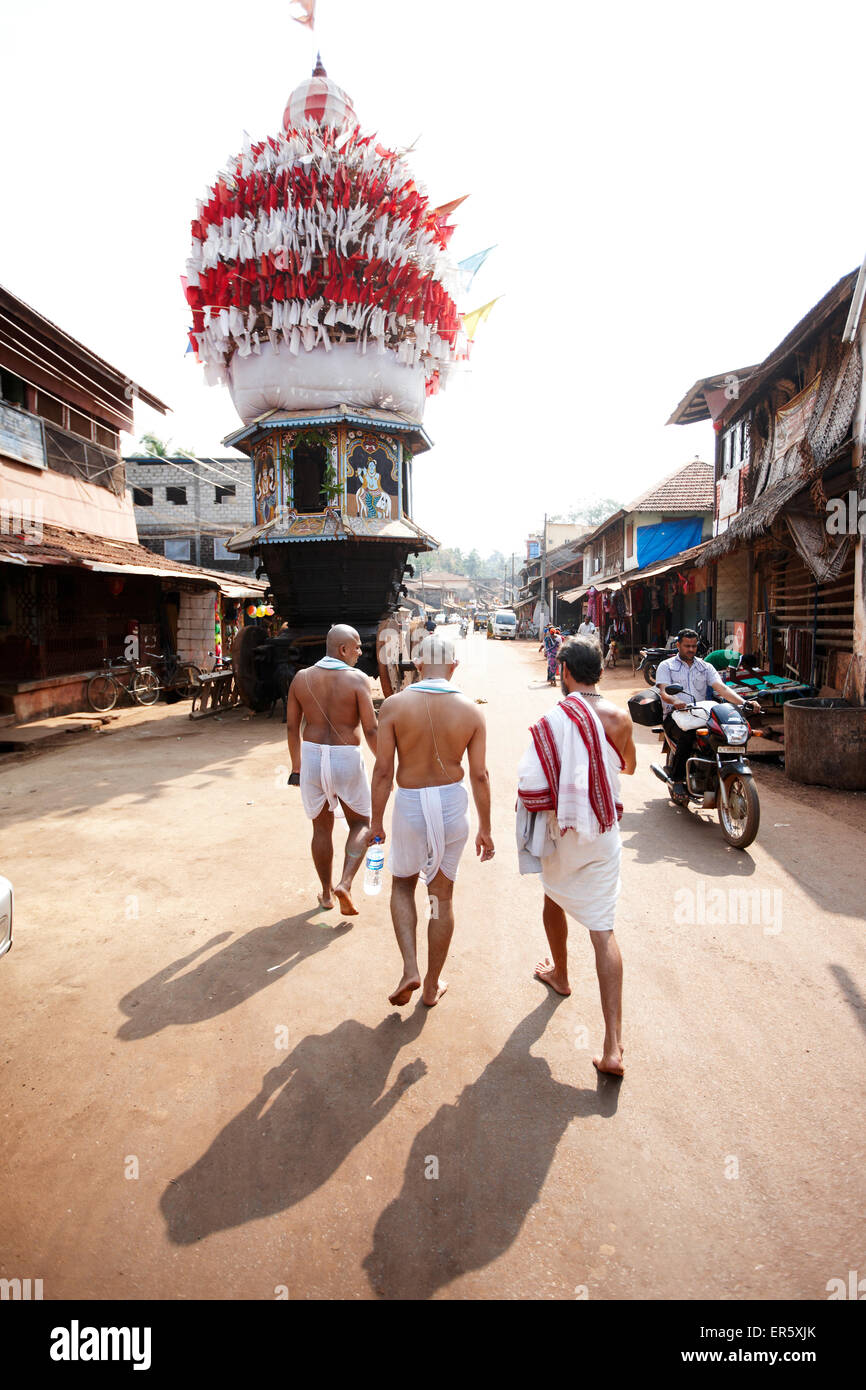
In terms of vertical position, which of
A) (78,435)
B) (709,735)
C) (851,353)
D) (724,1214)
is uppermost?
(78,435)

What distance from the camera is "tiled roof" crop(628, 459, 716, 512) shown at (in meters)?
23.5

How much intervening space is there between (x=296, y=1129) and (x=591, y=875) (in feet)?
5.24

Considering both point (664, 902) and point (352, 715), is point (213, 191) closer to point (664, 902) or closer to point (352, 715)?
point (352, 715)

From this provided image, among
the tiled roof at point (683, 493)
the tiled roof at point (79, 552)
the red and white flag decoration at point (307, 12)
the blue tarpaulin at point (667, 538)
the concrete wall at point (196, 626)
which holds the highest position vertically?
the red and white flag decoration at point (307, 12)

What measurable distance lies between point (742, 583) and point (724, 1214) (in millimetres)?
15937

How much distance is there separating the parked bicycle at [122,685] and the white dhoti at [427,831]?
41.7 feet

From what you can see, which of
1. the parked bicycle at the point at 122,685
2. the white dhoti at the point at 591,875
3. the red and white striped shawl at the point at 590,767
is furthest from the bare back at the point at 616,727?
the parked bicycle at the point at 122,685

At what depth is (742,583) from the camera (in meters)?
16.2

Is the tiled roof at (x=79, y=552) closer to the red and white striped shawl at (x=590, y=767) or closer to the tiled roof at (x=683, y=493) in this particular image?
the red and white striped shawl at (x=590, y=767)

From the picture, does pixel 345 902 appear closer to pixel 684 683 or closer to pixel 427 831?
pixel 427 831

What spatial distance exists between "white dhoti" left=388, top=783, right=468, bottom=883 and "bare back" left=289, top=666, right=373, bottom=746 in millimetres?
1192

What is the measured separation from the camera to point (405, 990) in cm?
345

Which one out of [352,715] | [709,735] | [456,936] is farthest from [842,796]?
[352,715]

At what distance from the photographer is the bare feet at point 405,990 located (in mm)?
3439
